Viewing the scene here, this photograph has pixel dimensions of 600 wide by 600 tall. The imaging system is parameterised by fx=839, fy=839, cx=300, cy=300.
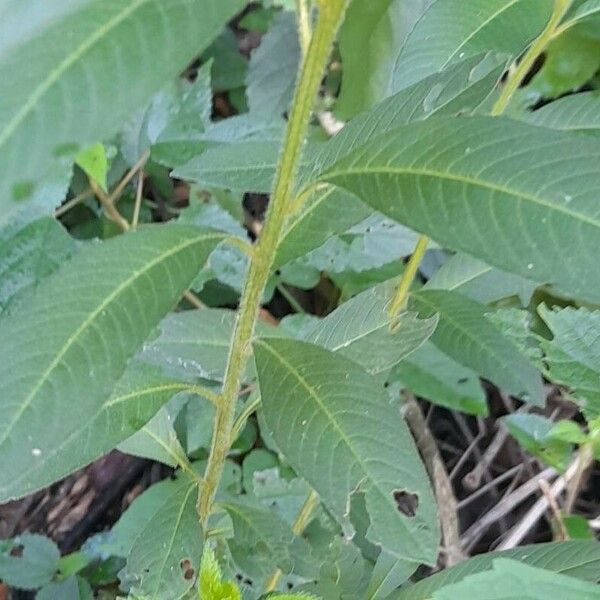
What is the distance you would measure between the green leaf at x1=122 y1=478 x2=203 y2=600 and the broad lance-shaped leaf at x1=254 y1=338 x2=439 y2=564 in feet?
0.59

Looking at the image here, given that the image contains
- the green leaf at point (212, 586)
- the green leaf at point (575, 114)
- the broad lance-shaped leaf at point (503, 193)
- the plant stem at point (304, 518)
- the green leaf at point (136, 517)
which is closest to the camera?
the broad lance-shaped leaf at point (503, 193)

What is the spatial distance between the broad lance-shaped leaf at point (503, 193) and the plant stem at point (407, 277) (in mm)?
379

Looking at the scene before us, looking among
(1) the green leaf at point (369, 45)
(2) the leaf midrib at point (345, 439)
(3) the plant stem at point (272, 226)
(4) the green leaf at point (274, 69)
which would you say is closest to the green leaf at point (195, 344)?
(3) the plant stem at point (272, 226)

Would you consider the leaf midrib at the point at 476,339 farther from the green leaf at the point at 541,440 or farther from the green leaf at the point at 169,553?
the green leaf at the point at 169,553

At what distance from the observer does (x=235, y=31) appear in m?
1.90

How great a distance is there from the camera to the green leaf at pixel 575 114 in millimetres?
790

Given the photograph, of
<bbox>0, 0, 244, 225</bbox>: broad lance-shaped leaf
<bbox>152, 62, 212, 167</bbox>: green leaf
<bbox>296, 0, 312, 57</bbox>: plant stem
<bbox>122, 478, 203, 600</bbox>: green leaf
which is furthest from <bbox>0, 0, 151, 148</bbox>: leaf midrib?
<bbox>152, 62, 212, 167</bbox>: green leaf

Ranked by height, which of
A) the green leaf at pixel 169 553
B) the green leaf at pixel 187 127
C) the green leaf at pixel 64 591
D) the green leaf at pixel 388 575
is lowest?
the green leaf at pixel 64 591

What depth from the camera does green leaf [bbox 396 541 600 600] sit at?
2.18ft

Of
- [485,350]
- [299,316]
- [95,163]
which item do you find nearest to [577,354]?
[485,350]

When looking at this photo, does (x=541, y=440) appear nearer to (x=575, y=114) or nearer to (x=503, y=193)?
(x=575, y=114)

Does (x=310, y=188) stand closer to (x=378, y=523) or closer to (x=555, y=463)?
(x=378, y=523)

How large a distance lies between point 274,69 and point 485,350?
2.79 feet

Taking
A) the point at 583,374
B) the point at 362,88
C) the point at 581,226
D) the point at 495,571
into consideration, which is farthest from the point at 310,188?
the point at 362,88
